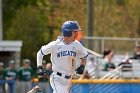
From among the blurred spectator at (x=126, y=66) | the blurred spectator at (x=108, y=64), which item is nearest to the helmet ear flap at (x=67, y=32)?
the blurred spectator at (x=126, y=66)

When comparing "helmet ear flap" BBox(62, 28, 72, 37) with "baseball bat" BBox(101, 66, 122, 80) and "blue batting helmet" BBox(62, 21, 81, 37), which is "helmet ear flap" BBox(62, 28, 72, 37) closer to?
"blue batting helmet" BBox(62, 21, 81, 37)

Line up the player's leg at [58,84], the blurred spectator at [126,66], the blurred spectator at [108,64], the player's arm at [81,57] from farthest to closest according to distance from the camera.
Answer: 1. the blurred spectator at [108,64]
2. the blurred spectator at [126,66]
3. the player's arm at [81,57]
4. the player's leg at [58,84]

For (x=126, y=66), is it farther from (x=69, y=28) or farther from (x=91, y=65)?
(x=69, y=28)

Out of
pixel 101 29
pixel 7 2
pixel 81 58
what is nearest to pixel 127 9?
pixel 101 29

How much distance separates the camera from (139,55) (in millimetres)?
24203

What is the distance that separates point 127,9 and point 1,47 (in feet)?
76.4

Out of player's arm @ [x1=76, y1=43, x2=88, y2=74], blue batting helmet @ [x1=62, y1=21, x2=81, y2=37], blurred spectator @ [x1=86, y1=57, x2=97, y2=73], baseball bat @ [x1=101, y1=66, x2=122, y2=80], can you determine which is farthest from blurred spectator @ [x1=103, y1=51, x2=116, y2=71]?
blue batting helmet @ [x1=62, y1=21, x2=81, y2=37]

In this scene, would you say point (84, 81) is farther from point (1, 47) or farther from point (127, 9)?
point (127, 9)

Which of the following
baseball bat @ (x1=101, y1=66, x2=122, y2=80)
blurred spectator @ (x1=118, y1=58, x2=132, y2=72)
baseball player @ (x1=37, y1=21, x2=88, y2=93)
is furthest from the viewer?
blurred spectator @ (x1=118, y1=58, x2=132, y2=72)

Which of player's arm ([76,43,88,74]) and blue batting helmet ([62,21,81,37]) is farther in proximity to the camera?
player's arm ([76,43,88,74])

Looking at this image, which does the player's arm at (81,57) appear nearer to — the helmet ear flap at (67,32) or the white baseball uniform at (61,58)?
the white baseball uniform at (61,58)

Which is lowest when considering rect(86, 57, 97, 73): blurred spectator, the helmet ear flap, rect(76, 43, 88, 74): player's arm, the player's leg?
rect(86, 57, 97, 73): blurred spectator

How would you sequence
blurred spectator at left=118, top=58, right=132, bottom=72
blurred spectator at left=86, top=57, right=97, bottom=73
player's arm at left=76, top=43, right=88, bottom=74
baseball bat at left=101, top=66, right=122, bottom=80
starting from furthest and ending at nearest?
blurred spectator at left=86, top=57, right=97, bottom=73
blurred spectator at left=118, top=58, right=132, bottom=72
baseball bat at left=101, top=66, right=122, bottom=80
player's arm at left=76, top=43, right=88, bottom=74

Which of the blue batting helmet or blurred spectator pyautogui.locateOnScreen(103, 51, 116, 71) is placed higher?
the blue batting helmet
